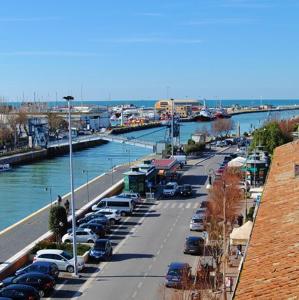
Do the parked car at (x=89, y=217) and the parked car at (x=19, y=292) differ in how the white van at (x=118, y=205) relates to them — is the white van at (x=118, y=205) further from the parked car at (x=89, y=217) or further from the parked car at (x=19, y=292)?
the parked car at (x=19, y=292)

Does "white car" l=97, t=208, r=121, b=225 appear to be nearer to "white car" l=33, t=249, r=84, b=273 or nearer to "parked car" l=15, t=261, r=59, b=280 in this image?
"white car" l=33, t=249, r=84, b=273

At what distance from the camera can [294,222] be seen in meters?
8.09

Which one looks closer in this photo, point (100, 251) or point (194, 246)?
point (100, 251)

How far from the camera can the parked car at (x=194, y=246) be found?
57.9 feet

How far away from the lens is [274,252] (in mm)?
7004

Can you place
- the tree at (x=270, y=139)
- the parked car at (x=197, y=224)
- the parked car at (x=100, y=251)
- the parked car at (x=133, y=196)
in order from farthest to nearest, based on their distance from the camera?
→ the tree at (x=270, y=139), the parked car at (x=133, y=196), the parked car at (x=197, y=224), the parked car at (x=100, y=251)

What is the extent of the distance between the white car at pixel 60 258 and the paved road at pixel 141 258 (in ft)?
1.27

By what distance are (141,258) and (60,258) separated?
95.6 inches

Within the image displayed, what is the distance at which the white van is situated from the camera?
24.5m

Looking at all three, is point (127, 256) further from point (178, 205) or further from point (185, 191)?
point (185, 191)

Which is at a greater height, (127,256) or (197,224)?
(197,224)

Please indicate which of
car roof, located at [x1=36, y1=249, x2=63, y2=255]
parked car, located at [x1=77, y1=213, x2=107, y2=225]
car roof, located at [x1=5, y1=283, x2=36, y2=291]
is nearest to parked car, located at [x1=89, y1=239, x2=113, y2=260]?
car roof, located at [x1=36, y1=249, x2=63, y2=255]

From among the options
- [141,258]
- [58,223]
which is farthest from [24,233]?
[141,258]

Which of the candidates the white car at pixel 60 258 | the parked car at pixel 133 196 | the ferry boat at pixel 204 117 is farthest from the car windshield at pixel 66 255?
the ferry boat at pixel 204 117
